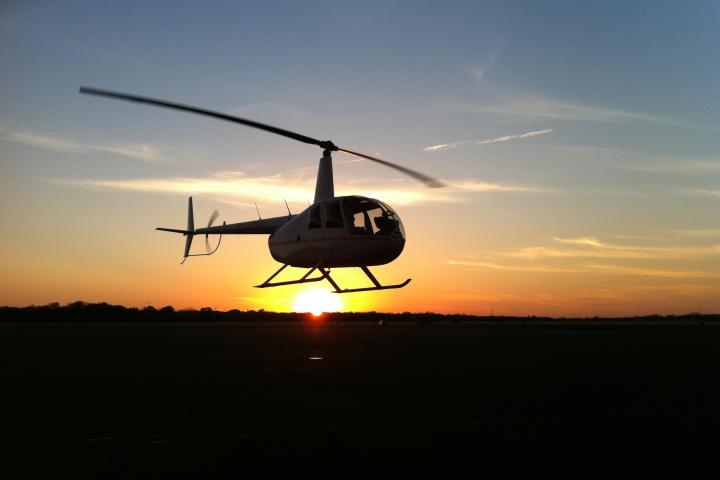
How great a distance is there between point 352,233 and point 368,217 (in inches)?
41.7

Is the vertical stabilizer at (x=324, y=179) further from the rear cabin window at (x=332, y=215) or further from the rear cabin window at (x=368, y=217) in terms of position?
the rear cabin window at (x=368, y=217)

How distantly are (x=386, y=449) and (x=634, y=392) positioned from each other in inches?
338

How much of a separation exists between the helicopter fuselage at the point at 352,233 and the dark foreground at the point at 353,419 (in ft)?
39.4

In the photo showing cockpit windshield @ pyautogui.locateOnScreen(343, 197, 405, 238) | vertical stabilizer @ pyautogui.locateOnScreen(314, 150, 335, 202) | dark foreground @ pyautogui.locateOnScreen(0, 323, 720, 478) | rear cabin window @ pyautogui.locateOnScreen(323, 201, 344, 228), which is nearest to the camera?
dark foreground @ pyautogui.locateOnScreen(0, 323, 720, 478)

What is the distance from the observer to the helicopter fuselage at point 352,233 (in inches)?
1355

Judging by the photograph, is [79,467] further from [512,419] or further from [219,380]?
[219,380]

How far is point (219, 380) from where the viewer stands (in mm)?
17578

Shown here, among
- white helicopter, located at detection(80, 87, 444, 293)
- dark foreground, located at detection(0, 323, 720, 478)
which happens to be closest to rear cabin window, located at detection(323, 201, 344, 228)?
white helicopter, located at detection(80, 87, 444, 293)

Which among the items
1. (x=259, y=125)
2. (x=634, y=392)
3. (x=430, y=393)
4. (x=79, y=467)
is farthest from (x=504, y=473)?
(x=259, y=125)

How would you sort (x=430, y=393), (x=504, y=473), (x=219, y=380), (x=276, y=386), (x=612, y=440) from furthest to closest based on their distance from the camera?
(x=219, y=380)
(x=276, y=386)
(x=430, y=393)
(x=612, y=440)
(x=504, y=473)

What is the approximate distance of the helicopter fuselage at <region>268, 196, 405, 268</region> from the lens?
113 ft

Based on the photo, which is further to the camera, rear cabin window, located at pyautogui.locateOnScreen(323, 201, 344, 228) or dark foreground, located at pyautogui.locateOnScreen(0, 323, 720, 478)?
rear cabin window, located at pyautogui.locateOnScreen(323, 201, 344, 228)

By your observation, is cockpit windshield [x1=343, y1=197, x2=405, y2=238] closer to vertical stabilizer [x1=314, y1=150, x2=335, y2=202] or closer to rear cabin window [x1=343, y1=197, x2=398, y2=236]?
rear cabin window [x1=343, y1=197, x2=398, y2=236]

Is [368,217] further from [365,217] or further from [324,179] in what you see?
[324,179]
